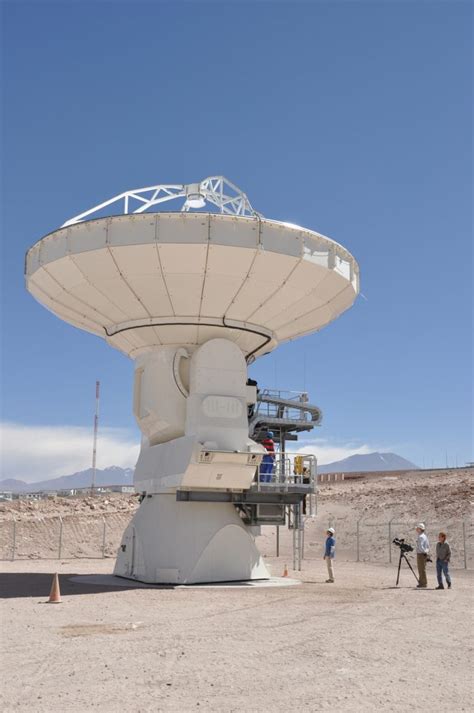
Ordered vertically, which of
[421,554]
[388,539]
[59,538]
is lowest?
[59,538]

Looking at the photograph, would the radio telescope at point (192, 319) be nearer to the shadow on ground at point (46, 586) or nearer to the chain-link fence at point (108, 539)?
the shadow on ground at point (46, 586)

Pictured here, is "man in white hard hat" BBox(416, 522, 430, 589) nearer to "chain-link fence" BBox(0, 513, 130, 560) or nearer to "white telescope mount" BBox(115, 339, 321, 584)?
"white telescope mount" BBox(115, 339, 321, 584)

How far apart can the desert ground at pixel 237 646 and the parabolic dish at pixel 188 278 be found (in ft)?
22.1

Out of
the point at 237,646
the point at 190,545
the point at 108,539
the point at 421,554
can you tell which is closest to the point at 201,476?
the point at 190,545

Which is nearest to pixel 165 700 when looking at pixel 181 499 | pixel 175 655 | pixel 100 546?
pixel 175 655

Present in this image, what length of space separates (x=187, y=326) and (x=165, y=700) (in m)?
13.3

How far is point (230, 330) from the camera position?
67.2 ft

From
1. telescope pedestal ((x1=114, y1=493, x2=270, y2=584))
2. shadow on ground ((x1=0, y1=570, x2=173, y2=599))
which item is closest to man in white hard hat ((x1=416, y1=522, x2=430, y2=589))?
telescope pedestal ((x1=114, y1=493, x2=270, y2=584))

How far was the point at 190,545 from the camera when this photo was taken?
1980cm

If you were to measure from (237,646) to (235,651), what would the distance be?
39 centimetres

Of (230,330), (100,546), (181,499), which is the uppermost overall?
(230,330)

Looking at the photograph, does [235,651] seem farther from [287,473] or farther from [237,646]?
[287,473]

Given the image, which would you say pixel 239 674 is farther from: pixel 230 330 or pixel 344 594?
pixel 230 330

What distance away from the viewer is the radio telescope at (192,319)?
18172mm
